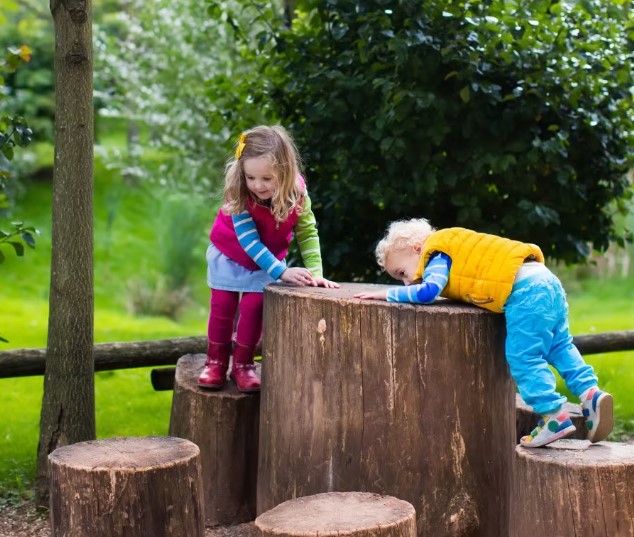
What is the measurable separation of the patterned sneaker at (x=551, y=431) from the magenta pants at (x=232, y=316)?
1.50 meters

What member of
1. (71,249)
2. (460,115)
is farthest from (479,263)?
(460,115)

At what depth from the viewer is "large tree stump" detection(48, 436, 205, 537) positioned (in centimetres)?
379

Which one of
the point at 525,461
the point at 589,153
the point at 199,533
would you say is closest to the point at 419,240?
the point at 525,461

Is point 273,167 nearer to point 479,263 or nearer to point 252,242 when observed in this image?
point 252,242

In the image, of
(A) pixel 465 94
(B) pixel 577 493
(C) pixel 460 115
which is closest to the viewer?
(B) pixel 577 493

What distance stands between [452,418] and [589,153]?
293 cm

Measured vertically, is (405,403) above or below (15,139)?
below

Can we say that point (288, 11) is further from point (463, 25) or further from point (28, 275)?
point (28, 275)

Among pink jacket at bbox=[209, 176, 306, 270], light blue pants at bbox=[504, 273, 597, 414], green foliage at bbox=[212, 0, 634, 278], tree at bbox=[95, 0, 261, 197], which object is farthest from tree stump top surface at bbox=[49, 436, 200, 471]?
tree at bbox=[95, 0, 261, 197]

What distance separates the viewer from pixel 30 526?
497cm

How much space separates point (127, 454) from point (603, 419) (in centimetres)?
188

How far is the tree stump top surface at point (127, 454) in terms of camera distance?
3.85 metres

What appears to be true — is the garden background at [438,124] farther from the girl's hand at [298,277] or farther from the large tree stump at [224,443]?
the girl's hand at [298,277]

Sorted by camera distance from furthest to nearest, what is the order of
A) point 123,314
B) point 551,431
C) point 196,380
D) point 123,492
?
point 123,314, point 196,380, point 551,431, point 123,492
